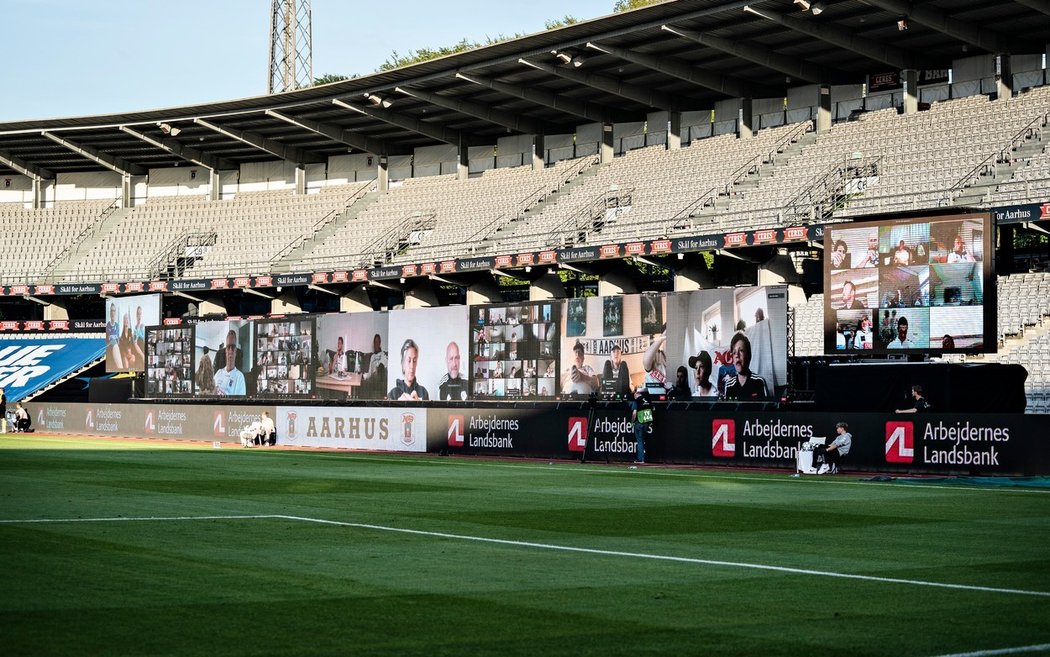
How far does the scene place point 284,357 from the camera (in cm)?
4859

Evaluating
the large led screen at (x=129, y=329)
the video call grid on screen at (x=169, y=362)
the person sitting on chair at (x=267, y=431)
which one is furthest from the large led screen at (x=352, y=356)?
the large led screen at (x=129, y=329)

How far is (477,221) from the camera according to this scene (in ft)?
189

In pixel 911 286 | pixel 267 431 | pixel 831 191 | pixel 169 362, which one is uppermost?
pixel 831 191

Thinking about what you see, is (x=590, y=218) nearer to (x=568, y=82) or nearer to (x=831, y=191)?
(x=568, y=82)

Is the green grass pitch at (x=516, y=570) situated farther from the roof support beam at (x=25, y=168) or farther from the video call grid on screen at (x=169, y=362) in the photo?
the roof support beam at (x=25, y=168)

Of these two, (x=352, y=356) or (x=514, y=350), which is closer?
(x=514, y=350)

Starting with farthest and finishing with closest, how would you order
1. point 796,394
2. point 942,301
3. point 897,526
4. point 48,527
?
point 796,394 → point 942,301 → point 897,526 → point 48,527

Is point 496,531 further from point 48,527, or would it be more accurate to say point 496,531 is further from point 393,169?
point 393,169

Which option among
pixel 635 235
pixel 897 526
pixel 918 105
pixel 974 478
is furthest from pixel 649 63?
pixel 897 526

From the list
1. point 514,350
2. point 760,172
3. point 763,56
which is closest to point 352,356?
point 514,350

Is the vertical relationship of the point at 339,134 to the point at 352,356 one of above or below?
above

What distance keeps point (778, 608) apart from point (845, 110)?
144 feet

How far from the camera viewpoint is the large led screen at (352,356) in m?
45.7

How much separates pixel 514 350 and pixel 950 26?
1818cm
